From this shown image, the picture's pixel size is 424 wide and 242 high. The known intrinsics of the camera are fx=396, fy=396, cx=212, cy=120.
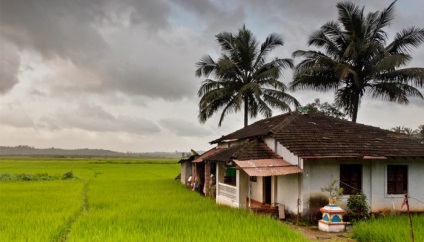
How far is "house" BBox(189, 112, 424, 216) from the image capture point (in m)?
13.3

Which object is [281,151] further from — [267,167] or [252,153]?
[267,167]

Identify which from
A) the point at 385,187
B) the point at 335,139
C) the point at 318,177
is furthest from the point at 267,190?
the point at 385,187

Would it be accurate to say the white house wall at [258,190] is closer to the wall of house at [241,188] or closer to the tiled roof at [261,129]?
the wall of house at [241,188]

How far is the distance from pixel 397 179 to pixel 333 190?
9.54 feet

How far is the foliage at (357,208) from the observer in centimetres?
1293

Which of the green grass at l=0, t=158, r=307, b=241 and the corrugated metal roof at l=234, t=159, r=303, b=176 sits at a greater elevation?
the corrugated metal roof at l=234, t=159, r=303, b=176

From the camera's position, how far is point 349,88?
2300cm

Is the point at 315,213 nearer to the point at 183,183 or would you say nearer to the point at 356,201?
the point at 356,201

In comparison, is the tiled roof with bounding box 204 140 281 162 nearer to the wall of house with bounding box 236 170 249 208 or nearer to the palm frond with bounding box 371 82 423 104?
the wall of house with bounding box 236 170 249 208

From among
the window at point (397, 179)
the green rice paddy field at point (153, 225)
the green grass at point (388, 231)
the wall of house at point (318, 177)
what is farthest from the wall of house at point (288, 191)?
the window at point (397, 179)

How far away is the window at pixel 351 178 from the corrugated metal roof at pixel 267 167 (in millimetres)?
1760

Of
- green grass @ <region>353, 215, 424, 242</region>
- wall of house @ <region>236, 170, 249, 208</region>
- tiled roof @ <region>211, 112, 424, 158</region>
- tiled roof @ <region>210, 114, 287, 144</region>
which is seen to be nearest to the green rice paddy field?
green grass @ <region>353, 215, 424, 242</region>

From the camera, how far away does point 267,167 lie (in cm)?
1370

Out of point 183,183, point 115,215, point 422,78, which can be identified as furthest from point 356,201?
point 183,183
